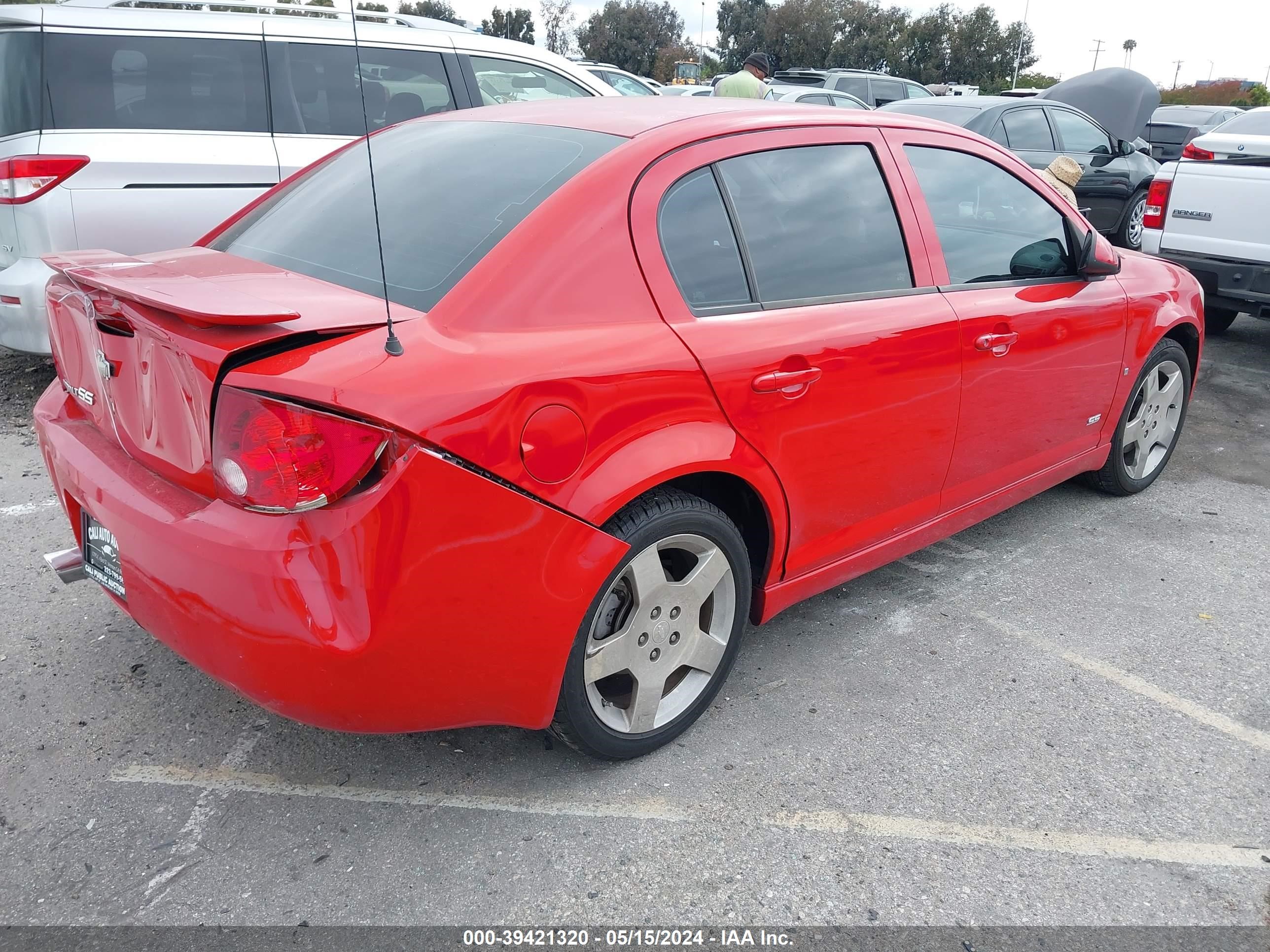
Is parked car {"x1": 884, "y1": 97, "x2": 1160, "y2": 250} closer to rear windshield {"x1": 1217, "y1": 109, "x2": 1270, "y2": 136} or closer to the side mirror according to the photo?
rear windshield {"x1": 1217, "y1": 109, "x2": 1270, "y2": 136}

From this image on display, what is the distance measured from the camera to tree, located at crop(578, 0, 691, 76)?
64625 mm

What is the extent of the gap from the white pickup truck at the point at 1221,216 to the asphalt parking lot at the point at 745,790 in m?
3.73

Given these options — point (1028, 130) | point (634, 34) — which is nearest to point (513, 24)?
point (634, 34)

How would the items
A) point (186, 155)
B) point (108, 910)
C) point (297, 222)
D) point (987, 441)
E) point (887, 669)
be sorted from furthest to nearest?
1. point (186, 155)
2. point (987, 441)
3. point (887, 669)
4. point (297, 222)
5. point (108, 910)

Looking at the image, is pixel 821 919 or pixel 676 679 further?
pixel 676 679

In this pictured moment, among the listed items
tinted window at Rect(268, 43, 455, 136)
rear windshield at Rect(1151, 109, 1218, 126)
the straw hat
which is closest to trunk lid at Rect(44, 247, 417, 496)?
tinted window at Rect(268, 43, 455, 136)

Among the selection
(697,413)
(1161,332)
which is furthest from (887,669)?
(1161,332)

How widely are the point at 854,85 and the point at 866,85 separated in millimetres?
219

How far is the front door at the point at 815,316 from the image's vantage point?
2477 mm

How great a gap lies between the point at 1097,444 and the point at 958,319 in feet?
4.64

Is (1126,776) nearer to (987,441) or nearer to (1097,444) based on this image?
(987,441)

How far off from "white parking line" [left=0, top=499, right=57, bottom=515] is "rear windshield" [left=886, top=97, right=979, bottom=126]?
7.77 meters

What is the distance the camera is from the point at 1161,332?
13.5ft

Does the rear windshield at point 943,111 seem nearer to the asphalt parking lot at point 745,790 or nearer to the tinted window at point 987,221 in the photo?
the tinted window at point 987,221
